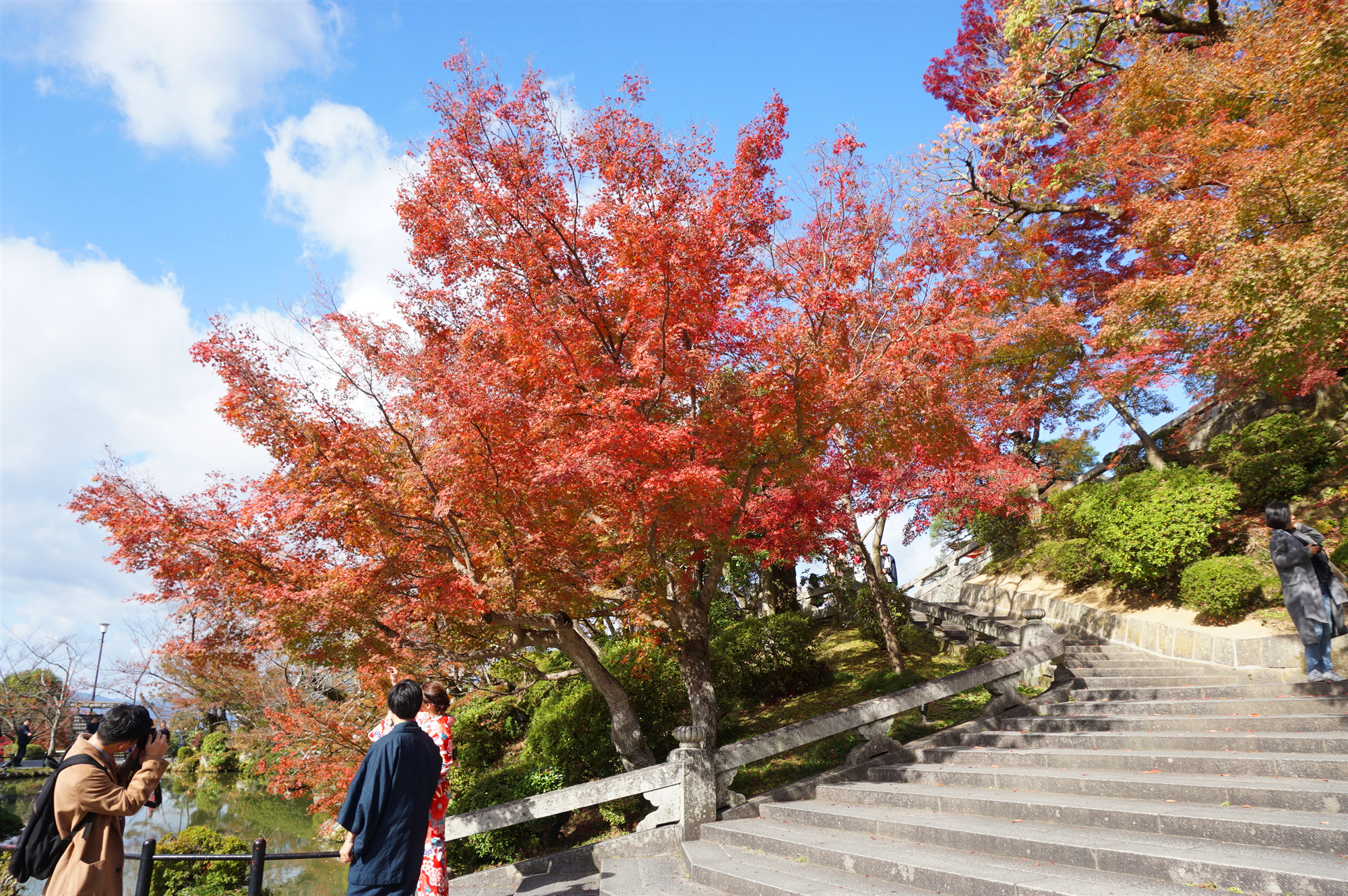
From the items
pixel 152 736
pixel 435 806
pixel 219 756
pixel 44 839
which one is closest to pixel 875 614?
pixel 435 806

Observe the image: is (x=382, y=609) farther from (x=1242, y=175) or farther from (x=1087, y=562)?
(x=1087, y=562)

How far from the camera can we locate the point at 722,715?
41.6 ft

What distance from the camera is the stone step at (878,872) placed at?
4012mm

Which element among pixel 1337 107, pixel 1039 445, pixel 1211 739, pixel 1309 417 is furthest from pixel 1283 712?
pixel 1039 445

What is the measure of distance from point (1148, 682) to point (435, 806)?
9464mm

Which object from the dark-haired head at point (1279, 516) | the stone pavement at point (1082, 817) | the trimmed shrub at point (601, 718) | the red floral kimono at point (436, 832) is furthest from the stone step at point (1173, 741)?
the red floral kimono at point (436, 832)

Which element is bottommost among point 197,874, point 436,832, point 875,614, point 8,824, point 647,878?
→ point 8,824

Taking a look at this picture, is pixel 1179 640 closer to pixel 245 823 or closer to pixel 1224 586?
pixel 1224 586

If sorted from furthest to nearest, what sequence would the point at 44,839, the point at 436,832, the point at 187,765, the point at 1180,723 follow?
the point at 187,765
the point at 1180,723
the point at 436,832
the point at 44,839

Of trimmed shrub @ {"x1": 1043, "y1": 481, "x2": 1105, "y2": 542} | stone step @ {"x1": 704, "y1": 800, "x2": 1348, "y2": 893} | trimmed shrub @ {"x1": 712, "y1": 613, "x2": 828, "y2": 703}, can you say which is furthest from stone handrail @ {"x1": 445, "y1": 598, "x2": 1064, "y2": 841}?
trimmed shrub @ {"x1": 1043, "y1": 481, "x2": 1105, "y2": 542}

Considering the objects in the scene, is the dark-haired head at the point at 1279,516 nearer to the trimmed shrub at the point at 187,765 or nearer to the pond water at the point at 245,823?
the pond water at the point at 245,823

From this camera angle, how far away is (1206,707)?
7359mm

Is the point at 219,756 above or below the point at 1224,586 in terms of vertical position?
below

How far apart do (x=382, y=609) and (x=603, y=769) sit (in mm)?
4508
